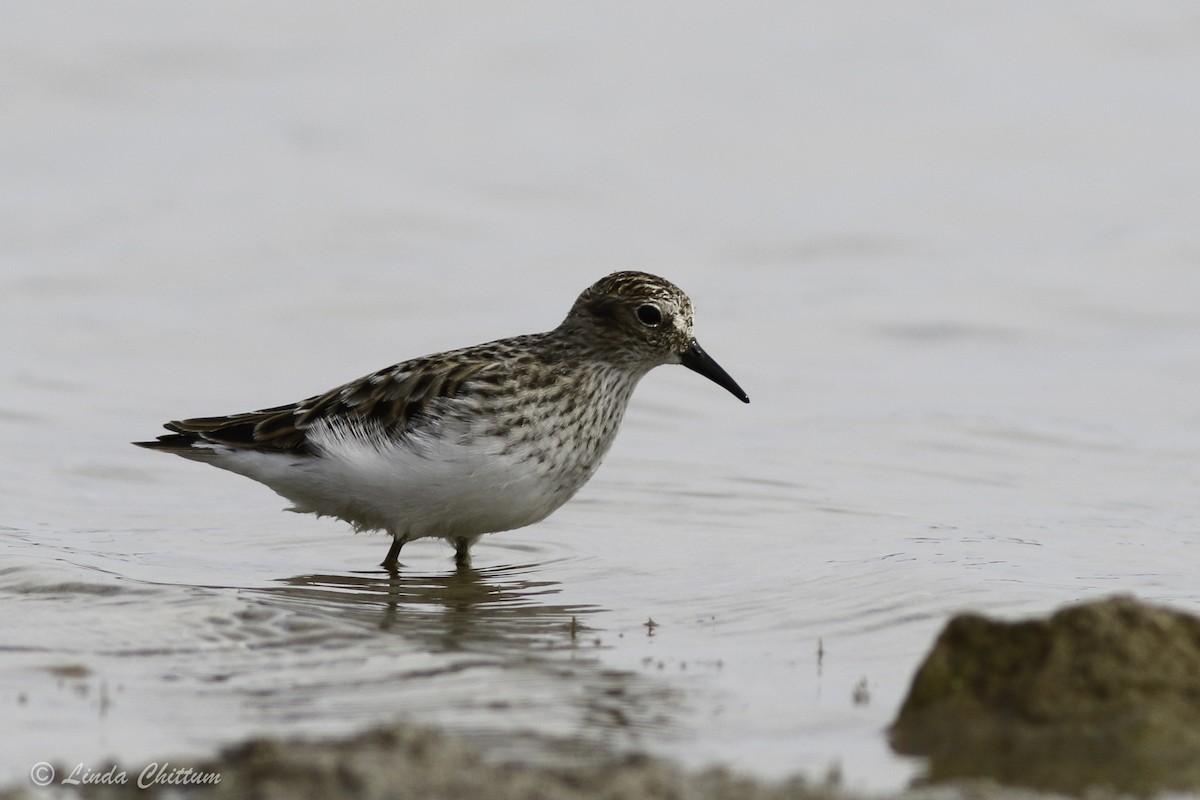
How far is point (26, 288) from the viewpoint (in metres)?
17.1

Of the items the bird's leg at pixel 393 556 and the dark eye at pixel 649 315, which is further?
the dark eye at pixel 649 315

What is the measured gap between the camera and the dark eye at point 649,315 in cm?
884

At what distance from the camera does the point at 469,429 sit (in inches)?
317

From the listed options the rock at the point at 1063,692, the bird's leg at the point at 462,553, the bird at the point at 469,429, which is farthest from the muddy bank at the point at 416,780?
the bird's leg at the point at 462,553

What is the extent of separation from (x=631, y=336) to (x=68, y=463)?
4667mm

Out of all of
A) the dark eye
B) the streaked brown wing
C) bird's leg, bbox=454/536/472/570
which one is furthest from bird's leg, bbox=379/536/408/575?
the dark eye

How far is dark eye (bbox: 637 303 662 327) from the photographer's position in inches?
348

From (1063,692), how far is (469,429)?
3689 mm

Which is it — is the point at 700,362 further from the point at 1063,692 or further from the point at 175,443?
the point at 1063,692

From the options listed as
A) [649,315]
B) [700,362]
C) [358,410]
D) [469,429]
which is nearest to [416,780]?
[469,429]

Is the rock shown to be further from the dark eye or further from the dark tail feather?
the dark tail feather

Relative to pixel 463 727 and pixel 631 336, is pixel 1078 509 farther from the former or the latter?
pixel 463 727

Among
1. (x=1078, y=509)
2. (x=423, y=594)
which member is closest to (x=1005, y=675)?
(x=423, y=594)

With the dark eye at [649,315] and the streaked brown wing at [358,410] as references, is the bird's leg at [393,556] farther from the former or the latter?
the dark eye at [649,315]
